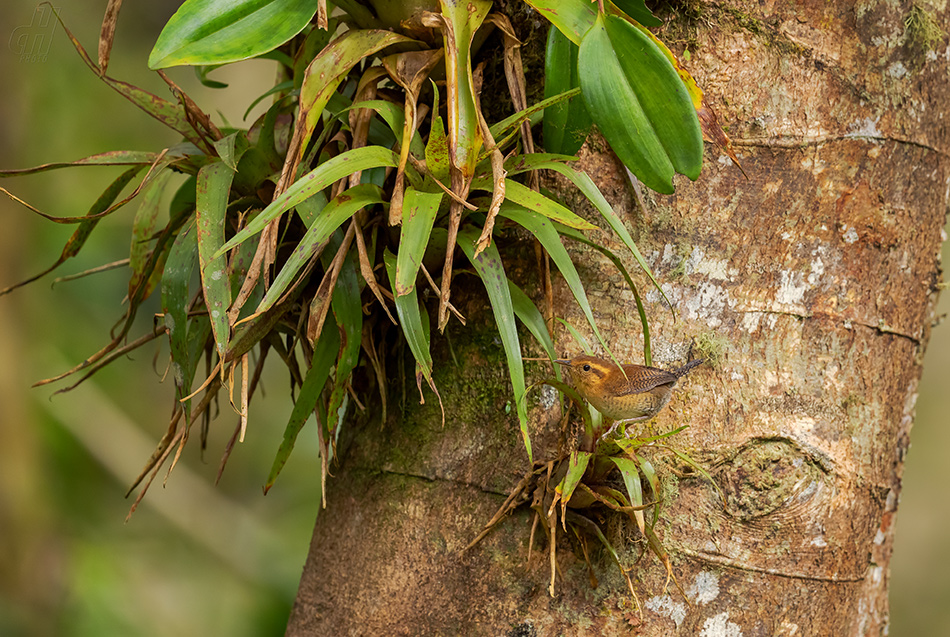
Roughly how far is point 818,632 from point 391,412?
547 mm

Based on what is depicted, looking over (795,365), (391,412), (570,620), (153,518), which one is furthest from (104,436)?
(795,365)

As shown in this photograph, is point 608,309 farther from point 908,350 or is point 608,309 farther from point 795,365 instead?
point 908,350

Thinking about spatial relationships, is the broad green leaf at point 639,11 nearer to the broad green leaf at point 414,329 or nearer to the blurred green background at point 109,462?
the broad green leaf at point 414,329

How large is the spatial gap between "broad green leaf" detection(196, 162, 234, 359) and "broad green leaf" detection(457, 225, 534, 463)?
0.81 ft

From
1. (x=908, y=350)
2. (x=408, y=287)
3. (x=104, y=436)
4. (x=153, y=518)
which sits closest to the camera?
(x=408, y=287)

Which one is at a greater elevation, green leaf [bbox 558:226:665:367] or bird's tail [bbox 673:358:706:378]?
green leaf [bbox 558:226:665:367]

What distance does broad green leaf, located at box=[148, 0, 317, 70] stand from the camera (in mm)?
674

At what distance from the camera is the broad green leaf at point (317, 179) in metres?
0.62

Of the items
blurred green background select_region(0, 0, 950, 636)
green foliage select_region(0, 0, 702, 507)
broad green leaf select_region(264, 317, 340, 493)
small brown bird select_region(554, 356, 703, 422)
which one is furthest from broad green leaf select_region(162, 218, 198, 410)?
blurred green background select_region(0, 0, 950, 636)

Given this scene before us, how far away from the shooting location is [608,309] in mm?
795

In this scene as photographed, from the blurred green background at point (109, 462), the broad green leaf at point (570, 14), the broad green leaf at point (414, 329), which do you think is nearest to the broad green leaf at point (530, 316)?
the broad green leaf at point (414, 329)

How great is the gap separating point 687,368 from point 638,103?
10.9 inches

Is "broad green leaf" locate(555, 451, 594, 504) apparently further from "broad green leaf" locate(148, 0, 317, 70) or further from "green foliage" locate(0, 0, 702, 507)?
"broad green leaf" locate(148, 0, 317, 70)

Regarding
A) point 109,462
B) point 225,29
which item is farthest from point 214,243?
point 109,462
